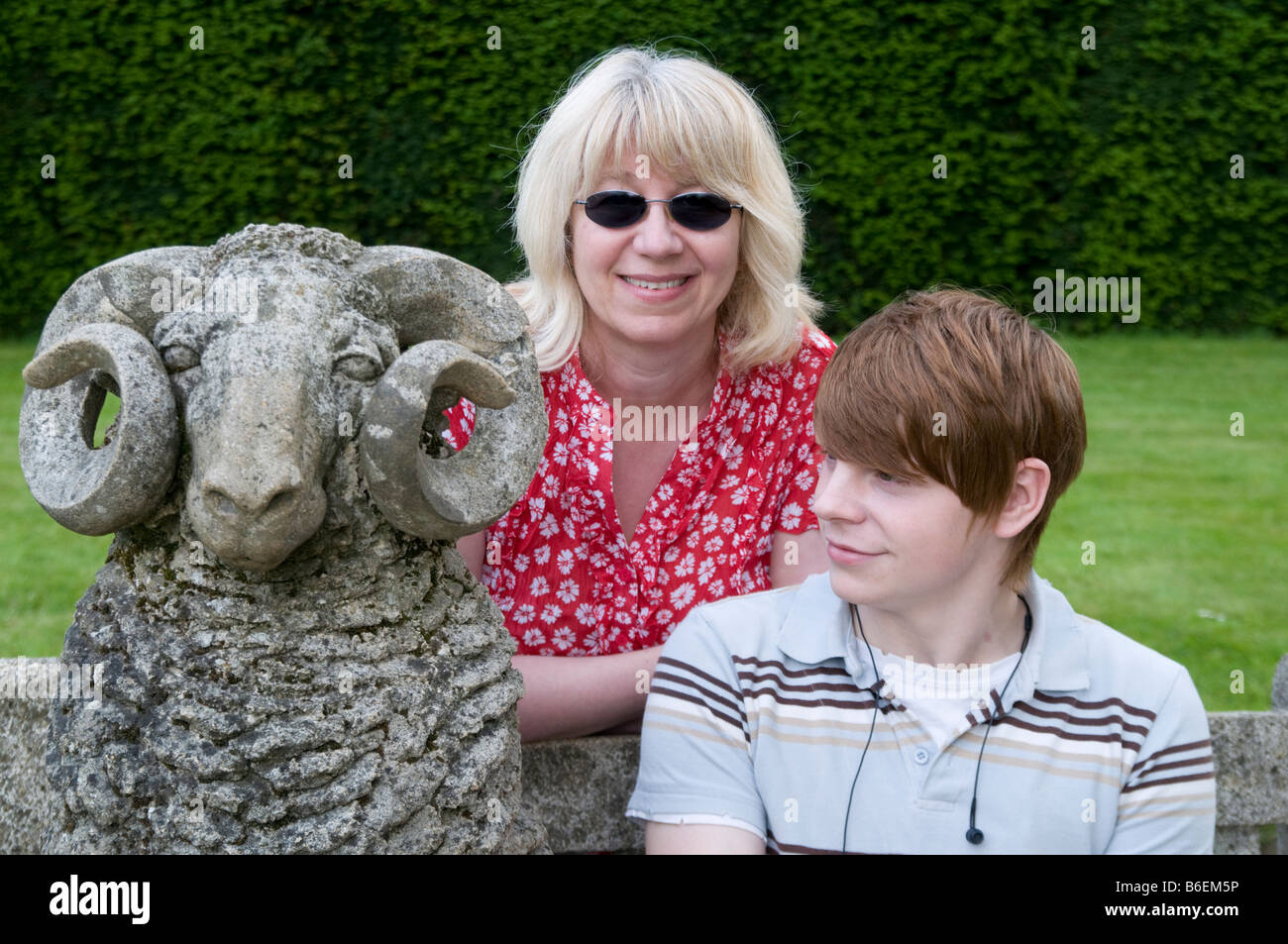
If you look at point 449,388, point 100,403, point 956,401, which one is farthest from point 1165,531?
point 100,403

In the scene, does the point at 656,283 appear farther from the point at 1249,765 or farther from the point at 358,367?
the point at 1249,765

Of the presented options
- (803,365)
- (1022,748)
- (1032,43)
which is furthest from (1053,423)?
(1032,43)

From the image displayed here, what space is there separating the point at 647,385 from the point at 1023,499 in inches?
40.9

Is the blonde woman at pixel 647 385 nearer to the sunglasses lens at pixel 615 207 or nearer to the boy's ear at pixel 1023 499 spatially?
the sunglasses lens at pixel 615 207

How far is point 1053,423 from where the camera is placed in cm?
237

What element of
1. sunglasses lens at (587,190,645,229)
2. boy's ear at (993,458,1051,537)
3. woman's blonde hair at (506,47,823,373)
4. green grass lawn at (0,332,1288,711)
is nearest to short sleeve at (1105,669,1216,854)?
boy's ear at (993,458,1051,537)

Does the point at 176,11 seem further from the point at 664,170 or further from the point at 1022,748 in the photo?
the point at 1022,748

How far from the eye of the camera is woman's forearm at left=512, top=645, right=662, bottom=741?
2805 mm

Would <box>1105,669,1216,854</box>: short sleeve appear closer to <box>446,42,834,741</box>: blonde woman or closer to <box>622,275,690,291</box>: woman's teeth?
<box>446,42,834,741</box>: blonde woman

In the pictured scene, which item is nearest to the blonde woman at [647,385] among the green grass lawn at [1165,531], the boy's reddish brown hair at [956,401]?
the boy's reddish brown hair at [956,401]

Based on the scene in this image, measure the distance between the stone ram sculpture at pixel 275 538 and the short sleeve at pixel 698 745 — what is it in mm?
329

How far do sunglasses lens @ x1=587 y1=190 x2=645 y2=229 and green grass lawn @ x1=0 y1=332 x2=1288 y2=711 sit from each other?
2.66 metres

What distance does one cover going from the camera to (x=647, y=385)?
10.4 ft

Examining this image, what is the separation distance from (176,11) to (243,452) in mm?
7950
